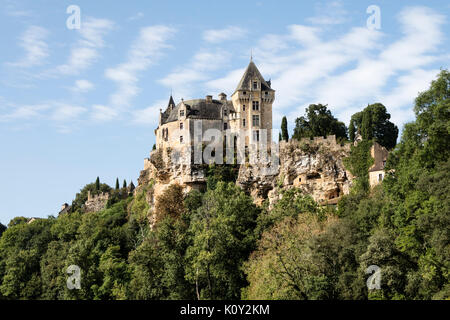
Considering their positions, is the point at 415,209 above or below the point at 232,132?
below

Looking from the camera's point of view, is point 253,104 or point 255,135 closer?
point 255,135

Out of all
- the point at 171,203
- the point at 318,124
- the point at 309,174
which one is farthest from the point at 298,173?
the point at 171,203

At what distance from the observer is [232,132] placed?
7275 centimetres

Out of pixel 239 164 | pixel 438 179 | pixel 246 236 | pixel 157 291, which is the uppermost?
→ pixel 239 164

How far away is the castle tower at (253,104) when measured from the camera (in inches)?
2847

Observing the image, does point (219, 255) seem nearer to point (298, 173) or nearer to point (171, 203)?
point (298, 173)

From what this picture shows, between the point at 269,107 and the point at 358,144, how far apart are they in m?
16.0

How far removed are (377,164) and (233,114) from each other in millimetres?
21754

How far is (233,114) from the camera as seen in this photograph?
73.6 m

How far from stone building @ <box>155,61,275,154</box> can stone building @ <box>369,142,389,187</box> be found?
1591cm

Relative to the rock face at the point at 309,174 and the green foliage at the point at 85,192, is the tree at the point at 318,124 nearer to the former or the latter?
the rock face at the point at 309,174
